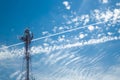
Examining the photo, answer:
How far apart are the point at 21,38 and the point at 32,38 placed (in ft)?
5.66

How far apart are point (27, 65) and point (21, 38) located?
4.45 m

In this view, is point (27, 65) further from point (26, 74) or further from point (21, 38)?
point (21, 38)

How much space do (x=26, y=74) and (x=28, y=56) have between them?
2.98 metres

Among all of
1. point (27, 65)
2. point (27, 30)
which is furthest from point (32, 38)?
point (27, 65)

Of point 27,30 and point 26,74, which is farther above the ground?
point 27,30

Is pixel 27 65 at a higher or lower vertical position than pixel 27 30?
lower

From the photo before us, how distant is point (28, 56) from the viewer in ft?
157

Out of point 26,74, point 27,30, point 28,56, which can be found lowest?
point 26,74

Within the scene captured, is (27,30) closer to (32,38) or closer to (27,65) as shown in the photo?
(32,38)

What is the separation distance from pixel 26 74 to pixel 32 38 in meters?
5.87

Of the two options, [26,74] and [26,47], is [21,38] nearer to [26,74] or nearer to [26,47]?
[26,47]

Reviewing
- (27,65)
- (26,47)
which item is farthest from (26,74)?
(26,47)

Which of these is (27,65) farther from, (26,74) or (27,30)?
(27,30)

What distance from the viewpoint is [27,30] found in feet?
158
